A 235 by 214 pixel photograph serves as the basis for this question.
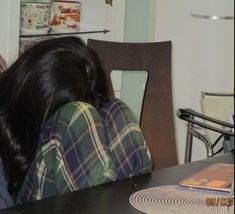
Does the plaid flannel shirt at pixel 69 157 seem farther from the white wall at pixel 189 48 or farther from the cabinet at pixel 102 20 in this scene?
the white wall at pixel 189 48

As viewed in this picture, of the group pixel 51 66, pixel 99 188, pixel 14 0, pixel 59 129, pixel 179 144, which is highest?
pixel 14 0

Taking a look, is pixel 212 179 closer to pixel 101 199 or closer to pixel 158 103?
pixel 101 199

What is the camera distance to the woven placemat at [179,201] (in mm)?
1229

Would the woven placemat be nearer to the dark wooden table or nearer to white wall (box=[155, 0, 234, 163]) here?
the dark wooden table

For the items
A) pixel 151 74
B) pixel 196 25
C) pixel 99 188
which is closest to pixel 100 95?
pixel 99 188

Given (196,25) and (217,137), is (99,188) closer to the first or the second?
(217,137)

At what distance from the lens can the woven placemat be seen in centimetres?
123

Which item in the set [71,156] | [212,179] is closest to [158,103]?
[212,179]

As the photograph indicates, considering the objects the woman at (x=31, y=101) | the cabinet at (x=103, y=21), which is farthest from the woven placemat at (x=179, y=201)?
the cabinet at (x=103, y=21)

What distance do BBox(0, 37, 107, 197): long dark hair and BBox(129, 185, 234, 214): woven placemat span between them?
281 millimetres

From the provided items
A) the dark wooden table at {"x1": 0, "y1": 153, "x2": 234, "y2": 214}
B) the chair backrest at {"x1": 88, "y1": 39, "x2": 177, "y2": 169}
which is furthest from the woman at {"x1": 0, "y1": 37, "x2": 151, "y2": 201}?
the chair backrest at {"x1": 88, "y1": 39, "x2": 177, "y2": 169}

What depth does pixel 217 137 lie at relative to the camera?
2596 mm

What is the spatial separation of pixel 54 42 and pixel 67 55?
5cm

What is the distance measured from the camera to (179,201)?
128 centimetres
